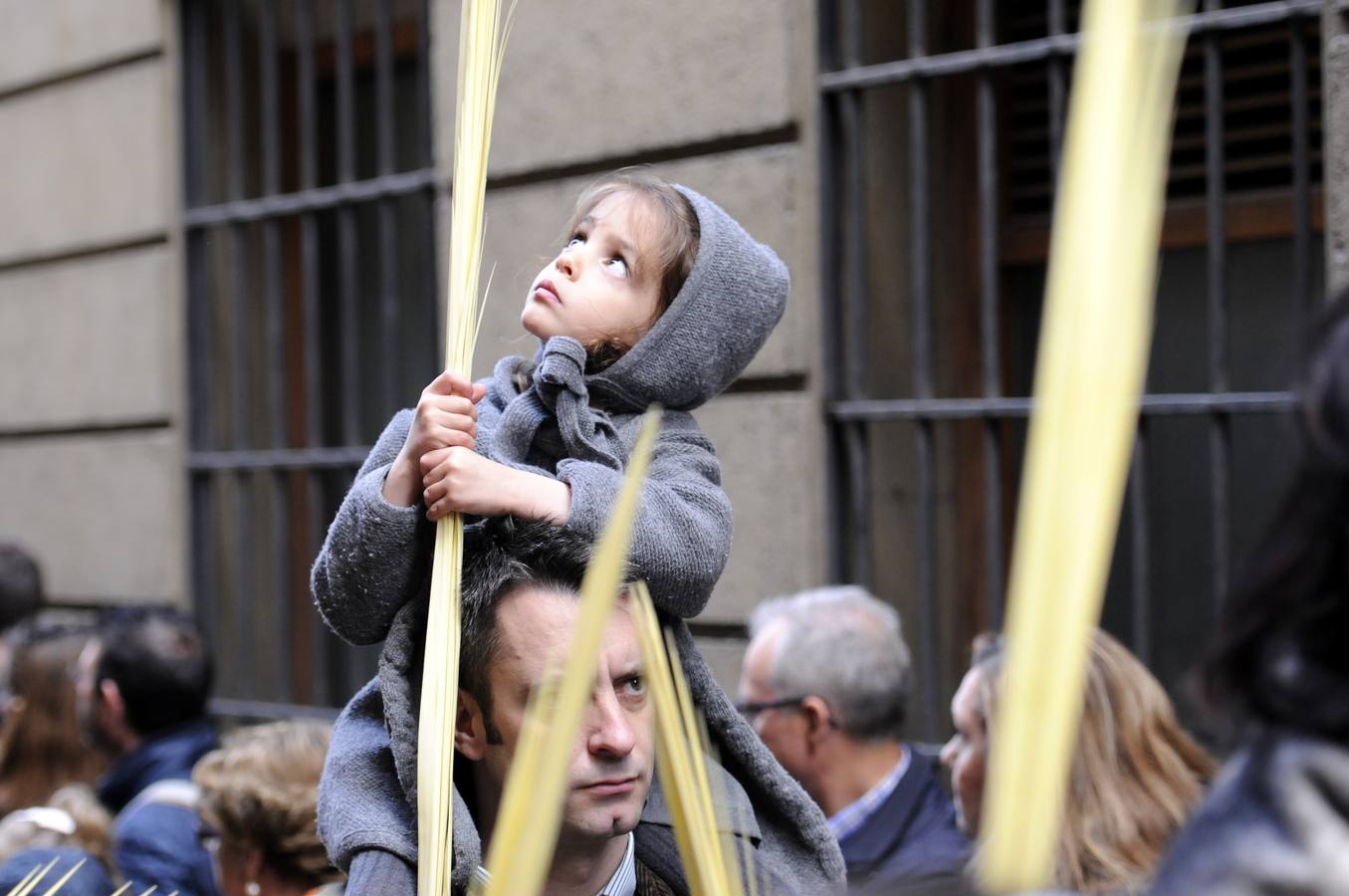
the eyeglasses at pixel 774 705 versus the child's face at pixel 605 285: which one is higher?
the child's face at pixel 605 285

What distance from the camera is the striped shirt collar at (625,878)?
1771 millimetres

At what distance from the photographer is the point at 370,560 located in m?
1.73

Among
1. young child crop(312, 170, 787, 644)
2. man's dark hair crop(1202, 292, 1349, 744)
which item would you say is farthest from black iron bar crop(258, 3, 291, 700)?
man's dark hair crop(1202, 292, 1349, 744)

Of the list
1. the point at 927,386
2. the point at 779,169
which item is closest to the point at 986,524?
the point at 927,386

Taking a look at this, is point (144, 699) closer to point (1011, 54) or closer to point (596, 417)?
point (1011, 54)

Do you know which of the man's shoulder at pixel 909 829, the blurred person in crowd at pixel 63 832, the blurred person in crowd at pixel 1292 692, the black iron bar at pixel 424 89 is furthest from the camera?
the black iron bar at pixel 424 89

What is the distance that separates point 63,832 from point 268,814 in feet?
1.53

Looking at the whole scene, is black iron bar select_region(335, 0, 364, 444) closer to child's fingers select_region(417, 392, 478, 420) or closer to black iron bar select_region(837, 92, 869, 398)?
black iron bar select_region(837, 92, 869, 398)

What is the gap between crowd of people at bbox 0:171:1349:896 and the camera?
0.94 metres

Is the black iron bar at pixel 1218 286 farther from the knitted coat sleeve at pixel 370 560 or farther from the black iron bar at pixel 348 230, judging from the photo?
the black iron bar at pixel 348 230

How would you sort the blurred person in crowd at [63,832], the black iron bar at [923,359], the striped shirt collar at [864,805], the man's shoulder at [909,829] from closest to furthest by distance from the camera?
the blurred person in crowd at [63,832] < the man's shoulder at [909,829] < the striped shirt collar at [864,805] < the black iron bar at [923,359]

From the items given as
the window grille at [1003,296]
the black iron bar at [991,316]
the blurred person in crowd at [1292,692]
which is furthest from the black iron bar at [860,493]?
the blurred person in crowd at [1292,692]

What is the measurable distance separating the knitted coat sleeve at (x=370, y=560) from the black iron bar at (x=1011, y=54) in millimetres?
2546

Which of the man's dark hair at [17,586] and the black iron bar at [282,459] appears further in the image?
the black iron bar at [282,459]
